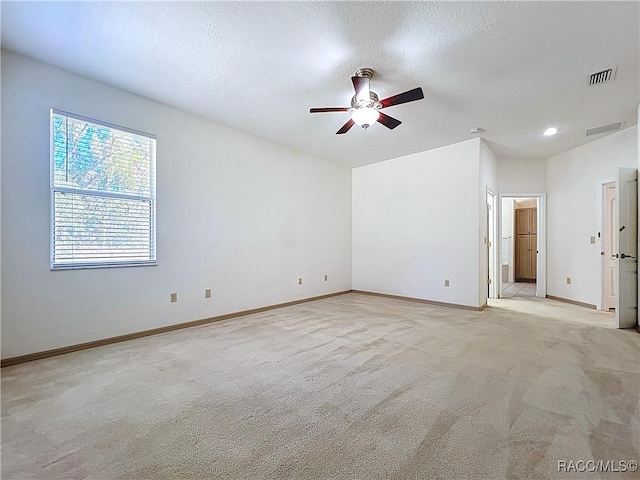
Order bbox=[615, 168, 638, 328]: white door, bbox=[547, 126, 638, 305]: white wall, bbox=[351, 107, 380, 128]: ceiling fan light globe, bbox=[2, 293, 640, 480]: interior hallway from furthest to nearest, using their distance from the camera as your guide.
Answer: bbox=[547, 126, 638, 305]: white wall < bbox=[615, 168, 638, 328]: white door < bbox=[351, 107, 380, 128]: ceiling fan light globe < bbox=[2, 293, 640, 480]: interior hallway

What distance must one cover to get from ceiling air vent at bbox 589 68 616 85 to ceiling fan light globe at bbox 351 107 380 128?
2.09 metres

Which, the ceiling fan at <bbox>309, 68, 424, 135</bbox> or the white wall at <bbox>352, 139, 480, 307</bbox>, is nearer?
the ceiling fan at <bbox>309, 68, 424, 135</bbox>

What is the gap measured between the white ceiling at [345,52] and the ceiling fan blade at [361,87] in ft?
0.71

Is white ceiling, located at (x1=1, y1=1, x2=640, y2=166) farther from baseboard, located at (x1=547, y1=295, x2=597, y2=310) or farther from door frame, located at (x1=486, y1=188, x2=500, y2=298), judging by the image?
baseboard, located at (x1=547, y1=295, x2=597, y2=310)

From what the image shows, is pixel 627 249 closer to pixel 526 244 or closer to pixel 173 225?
pixel 526 244

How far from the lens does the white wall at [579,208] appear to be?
464 cm

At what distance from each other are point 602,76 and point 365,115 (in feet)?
7.55

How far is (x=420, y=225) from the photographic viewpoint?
5488 mm

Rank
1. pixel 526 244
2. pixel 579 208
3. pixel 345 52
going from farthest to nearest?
pixel 526 244, pixel 579 208, pixel 345 52

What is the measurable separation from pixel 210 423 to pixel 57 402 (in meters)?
1.16

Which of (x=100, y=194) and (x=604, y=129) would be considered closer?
(x=100, y=194)

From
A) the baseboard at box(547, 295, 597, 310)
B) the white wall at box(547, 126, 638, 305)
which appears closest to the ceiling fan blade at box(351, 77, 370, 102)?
the white wall at box(547, 126, 638, 305)

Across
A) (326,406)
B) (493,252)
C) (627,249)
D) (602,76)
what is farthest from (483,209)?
(326,406)

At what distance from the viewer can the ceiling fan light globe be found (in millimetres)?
2867
